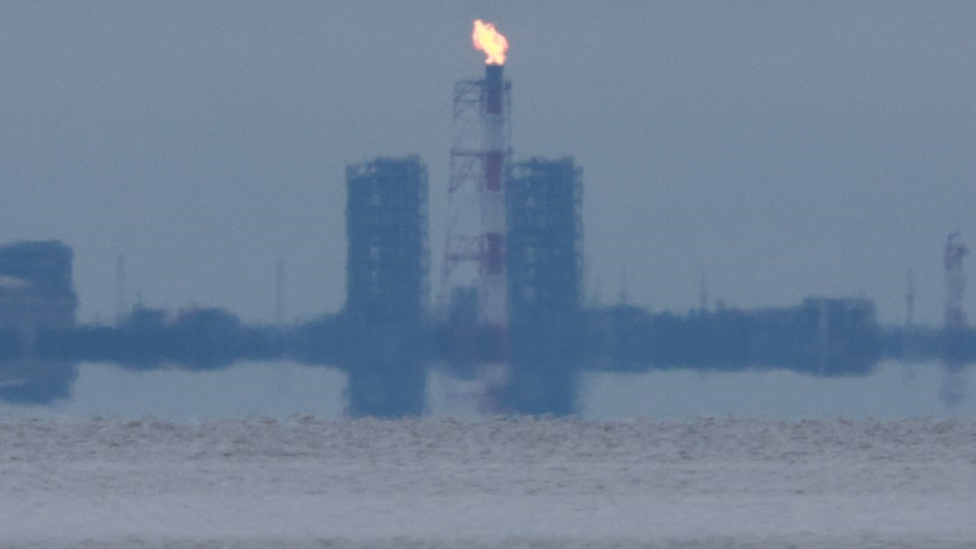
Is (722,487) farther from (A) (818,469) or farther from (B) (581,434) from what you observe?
(B) (581,434)

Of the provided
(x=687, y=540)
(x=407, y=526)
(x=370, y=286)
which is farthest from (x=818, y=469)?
(x=370, y=286)

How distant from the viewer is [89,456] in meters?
12.1

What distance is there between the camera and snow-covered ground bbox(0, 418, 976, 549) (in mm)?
9102

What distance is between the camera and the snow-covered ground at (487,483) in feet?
29.9

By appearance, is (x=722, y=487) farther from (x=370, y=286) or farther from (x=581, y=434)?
(x=370, y=286)

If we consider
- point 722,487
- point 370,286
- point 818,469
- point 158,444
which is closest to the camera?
point 722,487

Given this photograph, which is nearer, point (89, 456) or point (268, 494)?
point (268, 494)

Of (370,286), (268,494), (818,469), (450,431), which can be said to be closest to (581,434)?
(450,431)

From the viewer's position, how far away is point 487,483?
10.8 meters

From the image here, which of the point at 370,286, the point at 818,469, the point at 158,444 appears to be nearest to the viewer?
the point at 818,469

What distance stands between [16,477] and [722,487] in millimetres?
5425

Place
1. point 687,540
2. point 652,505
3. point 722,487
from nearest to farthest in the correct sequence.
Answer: point 687,540
point 652,505
point 722,487

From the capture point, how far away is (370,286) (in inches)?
945

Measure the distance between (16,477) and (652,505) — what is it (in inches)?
194
